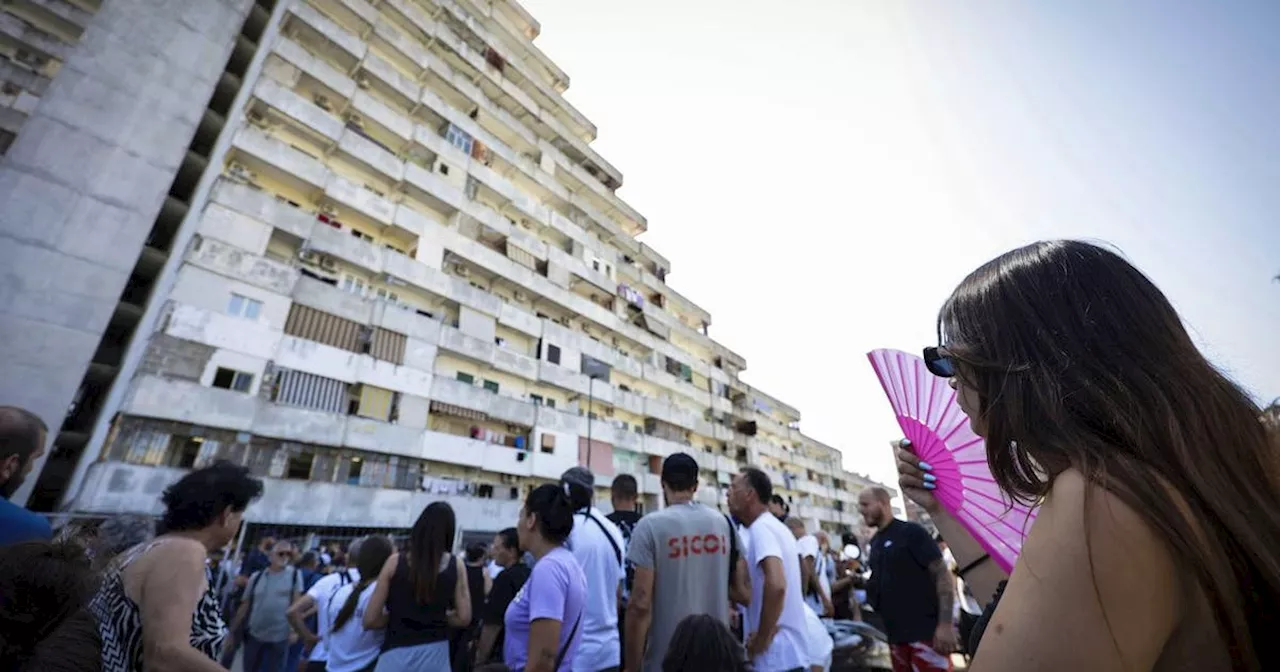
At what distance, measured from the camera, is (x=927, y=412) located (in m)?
1.87

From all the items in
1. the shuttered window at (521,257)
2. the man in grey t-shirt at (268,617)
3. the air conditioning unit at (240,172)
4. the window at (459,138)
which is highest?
the window at (459,138)

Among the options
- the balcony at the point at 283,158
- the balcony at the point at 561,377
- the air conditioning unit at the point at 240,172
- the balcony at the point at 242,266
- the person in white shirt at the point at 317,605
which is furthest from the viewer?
the balcony at the point at 561,377

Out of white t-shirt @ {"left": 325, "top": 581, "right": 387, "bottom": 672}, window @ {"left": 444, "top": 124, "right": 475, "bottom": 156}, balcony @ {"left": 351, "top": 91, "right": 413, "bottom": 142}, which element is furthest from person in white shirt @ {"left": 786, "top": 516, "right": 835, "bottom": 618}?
window @ {"left": 444, "top": 124, "right": 475, "bottom": 156}

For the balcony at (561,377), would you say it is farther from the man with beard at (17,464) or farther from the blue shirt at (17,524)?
the blue shirt at (17,524)

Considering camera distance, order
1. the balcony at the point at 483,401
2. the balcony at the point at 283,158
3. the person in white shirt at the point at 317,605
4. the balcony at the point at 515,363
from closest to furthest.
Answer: the person in white shirt at the point at 317,605 < the balcony at the point at 283,158 < the balcony at the point at 483,401 < the balcony at the point at 515,363

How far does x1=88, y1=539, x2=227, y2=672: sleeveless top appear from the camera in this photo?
1.99 meters

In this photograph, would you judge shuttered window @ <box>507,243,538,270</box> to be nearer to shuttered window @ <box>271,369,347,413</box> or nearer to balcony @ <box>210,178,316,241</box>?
balcony @ <box>210,178,316,241</box>

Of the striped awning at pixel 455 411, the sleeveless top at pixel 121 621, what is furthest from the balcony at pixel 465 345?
the sleeveless top at pixel 121 621

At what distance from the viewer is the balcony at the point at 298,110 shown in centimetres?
1883

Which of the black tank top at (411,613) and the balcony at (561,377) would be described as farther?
the balcony at (561,377)

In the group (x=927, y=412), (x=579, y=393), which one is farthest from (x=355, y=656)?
(x=579, y=393)

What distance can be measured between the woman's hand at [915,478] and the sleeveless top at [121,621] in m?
2.93

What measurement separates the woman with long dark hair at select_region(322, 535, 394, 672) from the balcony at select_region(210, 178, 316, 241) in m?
17.9

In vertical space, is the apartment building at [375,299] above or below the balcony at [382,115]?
below
